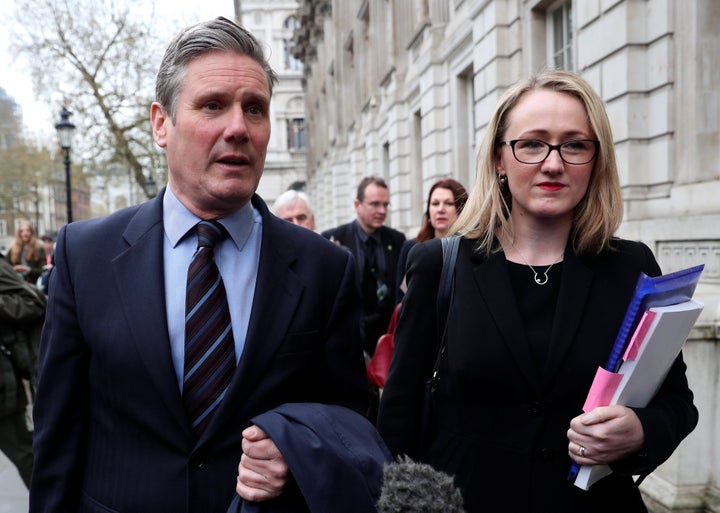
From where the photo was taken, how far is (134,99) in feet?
99.5

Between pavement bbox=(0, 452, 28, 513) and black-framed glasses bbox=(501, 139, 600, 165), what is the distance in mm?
4077

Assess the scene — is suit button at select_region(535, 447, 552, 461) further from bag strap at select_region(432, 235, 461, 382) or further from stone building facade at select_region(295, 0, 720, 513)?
stone building facade at select_region(295, 0, 720, 513)

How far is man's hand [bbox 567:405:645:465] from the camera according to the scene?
6.18 feet

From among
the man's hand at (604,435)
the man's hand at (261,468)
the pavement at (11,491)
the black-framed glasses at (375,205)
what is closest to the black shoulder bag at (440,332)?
the man's hand at (604,435)

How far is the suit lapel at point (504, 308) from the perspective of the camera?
2.08 m

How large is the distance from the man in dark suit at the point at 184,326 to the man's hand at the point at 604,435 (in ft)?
2.09

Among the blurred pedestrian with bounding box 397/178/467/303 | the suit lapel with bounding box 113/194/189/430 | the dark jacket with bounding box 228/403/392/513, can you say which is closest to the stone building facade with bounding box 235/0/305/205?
the blurred pedestrian with bounding box 397/178/467/303

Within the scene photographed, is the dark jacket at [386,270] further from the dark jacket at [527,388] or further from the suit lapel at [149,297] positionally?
the suit lapel at [149,297]

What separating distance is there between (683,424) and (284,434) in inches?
53.4

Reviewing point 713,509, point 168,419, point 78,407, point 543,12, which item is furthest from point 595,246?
point 543,12

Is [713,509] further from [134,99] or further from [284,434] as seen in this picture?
[134,99]

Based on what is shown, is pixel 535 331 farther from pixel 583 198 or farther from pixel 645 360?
pixel 583 198

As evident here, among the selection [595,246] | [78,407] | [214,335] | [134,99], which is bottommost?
[78,407]

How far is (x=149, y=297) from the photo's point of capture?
1.78 metres
